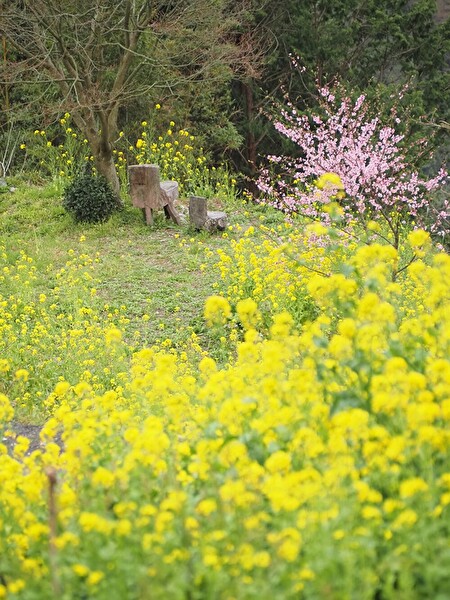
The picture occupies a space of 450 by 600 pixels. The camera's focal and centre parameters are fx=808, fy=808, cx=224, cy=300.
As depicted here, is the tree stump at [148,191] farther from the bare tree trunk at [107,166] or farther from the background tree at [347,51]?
the background tree at [347,51]

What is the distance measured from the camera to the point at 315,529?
226 cm

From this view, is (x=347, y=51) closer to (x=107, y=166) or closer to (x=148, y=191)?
(x=107, y=166)

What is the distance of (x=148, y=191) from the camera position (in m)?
10.6

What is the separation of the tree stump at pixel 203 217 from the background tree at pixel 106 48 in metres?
1.58

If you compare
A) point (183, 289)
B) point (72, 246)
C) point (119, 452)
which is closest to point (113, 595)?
point (119, 452)

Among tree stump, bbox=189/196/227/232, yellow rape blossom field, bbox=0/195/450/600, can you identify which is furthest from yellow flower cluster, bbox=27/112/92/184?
yellow rape blossom field, bbox=0/195/450/600

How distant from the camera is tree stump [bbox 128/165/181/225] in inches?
417

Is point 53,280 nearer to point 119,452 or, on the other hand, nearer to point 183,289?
point 183,289

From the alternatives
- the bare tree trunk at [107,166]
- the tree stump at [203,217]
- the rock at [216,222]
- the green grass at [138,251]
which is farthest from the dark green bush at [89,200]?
the rock at [216,222]

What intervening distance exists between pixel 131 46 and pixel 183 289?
3928 millimetres

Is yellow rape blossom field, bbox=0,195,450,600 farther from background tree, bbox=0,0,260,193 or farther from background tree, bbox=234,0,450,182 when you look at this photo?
background tree, bbox=234,0,450,182

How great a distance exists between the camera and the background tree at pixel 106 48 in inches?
416

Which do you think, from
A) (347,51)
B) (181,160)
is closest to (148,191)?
(181,160)

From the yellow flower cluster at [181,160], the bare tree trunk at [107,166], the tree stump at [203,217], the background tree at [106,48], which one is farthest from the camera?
the yellow flower cluster at [181,160]
